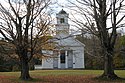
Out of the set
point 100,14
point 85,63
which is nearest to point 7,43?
point 100,14

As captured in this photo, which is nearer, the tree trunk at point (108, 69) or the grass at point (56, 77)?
the grass at point (56, 77)

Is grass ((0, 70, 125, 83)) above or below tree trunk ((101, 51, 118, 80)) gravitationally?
below

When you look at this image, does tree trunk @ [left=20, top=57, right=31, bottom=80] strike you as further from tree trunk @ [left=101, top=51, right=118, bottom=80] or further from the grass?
tree trunk @ [left=101, top=51, right=118, bottom=80]

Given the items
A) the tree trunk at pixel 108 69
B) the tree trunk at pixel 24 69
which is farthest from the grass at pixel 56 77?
the tree trunk at pixel 108 69

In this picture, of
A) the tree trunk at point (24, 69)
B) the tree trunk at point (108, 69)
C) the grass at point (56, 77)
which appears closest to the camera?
the grass at point (56, 77)

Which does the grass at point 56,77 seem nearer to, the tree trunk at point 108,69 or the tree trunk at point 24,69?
the tree trunk at point 24,69

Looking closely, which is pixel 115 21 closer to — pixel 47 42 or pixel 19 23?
pixel 47 42

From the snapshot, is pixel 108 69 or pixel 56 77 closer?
pixel 108 69

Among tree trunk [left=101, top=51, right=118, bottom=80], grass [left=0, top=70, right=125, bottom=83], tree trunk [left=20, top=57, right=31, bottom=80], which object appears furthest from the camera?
tree trunk [left=20, top=57, right=31, bottom=80]

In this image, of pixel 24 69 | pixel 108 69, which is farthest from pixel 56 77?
pixel 108 69

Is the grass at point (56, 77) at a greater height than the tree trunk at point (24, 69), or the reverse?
the tree trunk at point (24, 69)

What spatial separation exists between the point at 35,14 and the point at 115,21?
6.82m

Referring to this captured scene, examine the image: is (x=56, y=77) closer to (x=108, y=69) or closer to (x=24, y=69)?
(x=24, y=69)

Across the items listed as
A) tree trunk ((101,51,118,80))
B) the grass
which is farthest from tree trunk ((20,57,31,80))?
tree trunk ((101,51,118,80))
